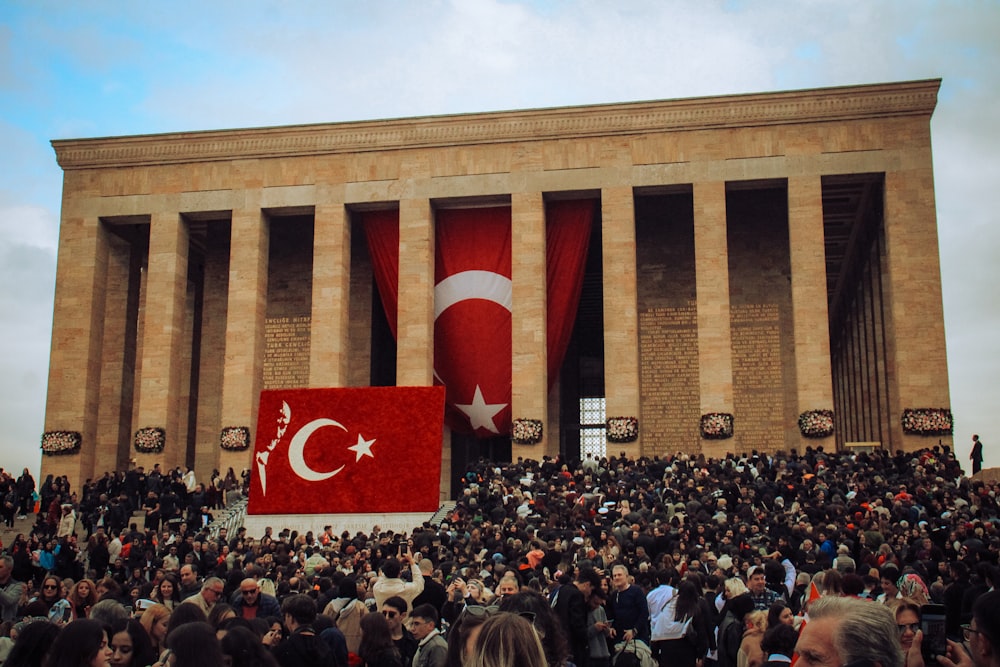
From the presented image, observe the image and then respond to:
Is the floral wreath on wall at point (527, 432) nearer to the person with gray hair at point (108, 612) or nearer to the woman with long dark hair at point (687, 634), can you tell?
the woman with long dark hair at point (687, 634)

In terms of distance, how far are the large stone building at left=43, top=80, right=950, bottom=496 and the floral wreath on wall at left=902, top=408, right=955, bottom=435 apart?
267mm

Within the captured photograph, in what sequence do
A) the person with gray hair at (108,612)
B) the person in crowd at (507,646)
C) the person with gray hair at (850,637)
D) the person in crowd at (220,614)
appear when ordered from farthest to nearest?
the person in crowd at (220,614), the person with gray hair at (108,612), the person in crowd at (507,646), the person with gray hair at (850,637)

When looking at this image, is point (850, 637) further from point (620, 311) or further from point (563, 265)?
point (563, 265)

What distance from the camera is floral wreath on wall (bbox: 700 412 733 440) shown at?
1114 inches

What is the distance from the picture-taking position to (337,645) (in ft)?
23.1

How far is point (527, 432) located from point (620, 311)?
4.19m

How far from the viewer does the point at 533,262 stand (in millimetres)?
30172

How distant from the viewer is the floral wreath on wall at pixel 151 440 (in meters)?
30.4

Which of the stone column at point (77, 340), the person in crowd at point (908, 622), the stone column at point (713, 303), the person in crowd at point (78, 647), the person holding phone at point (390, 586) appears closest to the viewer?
the person in crowd at point (78, 647)

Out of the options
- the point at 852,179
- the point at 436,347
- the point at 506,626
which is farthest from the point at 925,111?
the point at 506,626

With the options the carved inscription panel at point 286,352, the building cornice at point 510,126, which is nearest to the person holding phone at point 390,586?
the building cornice at point 510,126

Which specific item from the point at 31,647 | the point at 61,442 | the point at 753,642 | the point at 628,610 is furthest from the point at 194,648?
the point at 61,442

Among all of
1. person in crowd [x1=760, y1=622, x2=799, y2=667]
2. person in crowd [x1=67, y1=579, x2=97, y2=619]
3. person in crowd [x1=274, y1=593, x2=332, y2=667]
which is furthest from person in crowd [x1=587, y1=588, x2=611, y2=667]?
person in crowd [x1=67, y1=579, x2=97, y2=619]

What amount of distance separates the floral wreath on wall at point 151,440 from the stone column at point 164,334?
14cm
